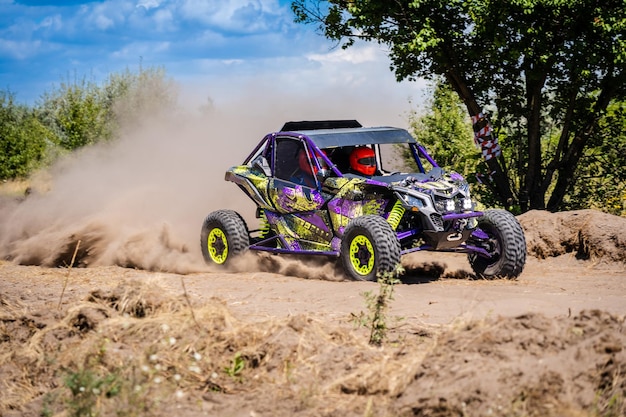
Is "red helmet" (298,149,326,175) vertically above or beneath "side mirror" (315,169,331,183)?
above

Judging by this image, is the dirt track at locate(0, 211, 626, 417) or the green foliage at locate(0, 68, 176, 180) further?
the green foliage at locate(0, 68, 176, 180)

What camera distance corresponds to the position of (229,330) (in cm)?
720

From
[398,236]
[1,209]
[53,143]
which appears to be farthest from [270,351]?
[53,143]

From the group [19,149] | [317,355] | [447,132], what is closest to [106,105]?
[19,149]

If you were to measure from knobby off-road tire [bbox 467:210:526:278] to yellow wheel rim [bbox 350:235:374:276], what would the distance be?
1.69m

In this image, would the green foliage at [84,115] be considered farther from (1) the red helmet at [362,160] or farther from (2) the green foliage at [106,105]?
(1) the red helmet at [362,160]

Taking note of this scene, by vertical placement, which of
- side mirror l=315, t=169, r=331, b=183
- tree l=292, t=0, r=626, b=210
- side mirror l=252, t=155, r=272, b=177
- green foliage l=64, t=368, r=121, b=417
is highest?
tree l=292, t=0, r=626, b=210

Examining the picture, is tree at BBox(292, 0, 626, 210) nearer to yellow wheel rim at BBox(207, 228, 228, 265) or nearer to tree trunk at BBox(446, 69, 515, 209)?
tree trunk at BBox(446, 69, 515, 209)

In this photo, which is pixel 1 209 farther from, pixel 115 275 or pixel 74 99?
pixel 74 99

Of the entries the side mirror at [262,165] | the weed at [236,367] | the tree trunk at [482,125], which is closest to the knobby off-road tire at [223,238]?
the side mirror at [262,165]

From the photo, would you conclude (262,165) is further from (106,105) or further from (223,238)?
(106,105)

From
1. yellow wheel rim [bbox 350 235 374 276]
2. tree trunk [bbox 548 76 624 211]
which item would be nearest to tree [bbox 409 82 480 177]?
tree trunk [bbox 548 76 624 211]

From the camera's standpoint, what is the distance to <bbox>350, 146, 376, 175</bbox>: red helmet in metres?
12.2

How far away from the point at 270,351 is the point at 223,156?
1314 cm
